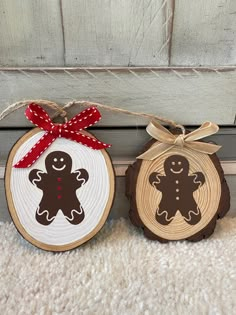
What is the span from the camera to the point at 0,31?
55 cm

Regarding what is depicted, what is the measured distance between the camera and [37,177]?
0.58 m

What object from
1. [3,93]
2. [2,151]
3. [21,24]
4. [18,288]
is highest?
[21,24]

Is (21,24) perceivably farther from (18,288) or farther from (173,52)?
(18,288)

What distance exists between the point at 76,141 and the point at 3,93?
14cm

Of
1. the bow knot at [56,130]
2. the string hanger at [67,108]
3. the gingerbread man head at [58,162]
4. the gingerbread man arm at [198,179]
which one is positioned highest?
the string hanger at [67,108]

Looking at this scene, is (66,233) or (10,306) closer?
(10,306)

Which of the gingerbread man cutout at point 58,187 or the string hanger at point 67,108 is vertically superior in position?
the string hanger at point 67,108

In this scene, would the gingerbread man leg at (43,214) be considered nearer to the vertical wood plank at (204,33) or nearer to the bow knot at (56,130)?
the bow knot at (56,130)

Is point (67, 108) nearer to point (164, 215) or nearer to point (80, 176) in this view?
point (80, 176)

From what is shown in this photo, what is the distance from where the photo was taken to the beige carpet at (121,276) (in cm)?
48

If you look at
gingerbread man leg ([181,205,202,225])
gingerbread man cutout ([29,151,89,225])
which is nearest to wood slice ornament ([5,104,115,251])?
gingerbread man cutout ([29,151,89,225])

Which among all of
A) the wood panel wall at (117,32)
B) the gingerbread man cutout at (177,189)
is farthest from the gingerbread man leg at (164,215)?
the wood panel wall at (117,32)

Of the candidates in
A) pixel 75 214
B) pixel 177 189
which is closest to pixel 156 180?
pixel 177 189

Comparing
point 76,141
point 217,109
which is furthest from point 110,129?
point 217,109
